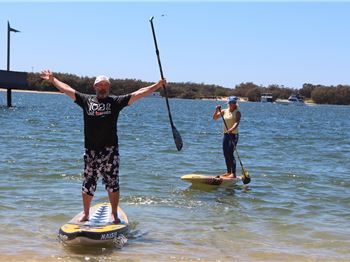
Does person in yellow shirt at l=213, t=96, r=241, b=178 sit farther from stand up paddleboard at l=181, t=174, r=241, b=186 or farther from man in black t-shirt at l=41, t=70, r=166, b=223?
man in black t-shirt at l=41, t=70, r=166, b=223

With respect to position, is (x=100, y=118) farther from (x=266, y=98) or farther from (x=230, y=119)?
(x=266, y=98)

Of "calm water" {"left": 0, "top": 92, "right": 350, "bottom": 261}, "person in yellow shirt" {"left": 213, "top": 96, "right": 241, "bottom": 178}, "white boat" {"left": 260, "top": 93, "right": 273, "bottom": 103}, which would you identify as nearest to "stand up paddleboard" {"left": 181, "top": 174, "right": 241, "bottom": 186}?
"calm water" {"left": 0, "top": 92, "right": 350, "bottom": 261}

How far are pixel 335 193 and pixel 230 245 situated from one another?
532cm

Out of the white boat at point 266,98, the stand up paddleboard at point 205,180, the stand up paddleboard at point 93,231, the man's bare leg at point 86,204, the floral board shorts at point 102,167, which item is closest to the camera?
the stand up paddleboard at point 93,231

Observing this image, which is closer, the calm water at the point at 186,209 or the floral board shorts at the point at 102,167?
the calm water at the point at 186,209

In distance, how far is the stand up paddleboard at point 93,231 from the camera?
7.23m

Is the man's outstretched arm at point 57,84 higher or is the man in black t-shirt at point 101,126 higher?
the man's outstretched arm at point 57,84

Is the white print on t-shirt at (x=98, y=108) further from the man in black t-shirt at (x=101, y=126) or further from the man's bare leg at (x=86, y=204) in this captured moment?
the man's bare leg at (x=86, y=204)

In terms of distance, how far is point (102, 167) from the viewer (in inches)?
297

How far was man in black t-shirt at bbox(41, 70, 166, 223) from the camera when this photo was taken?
7371 millimetres

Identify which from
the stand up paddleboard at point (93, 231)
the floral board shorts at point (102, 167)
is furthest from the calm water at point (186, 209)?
the floral board shorts at point (102, 167)

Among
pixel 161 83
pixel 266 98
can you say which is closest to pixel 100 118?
pixel 161 83

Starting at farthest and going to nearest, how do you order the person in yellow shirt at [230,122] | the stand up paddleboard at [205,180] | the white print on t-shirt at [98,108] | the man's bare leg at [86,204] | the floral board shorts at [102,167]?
the stand up paddleboard at [205,180] < the person in yellow shirt at [230,122] < the man's bare leg at [86,204] < the floral board shorts at [102,167] < the white print on t-shirt at [98,108]

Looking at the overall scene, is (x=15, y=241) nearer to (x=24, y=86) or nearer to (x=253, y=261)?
(x=253, y=261)
